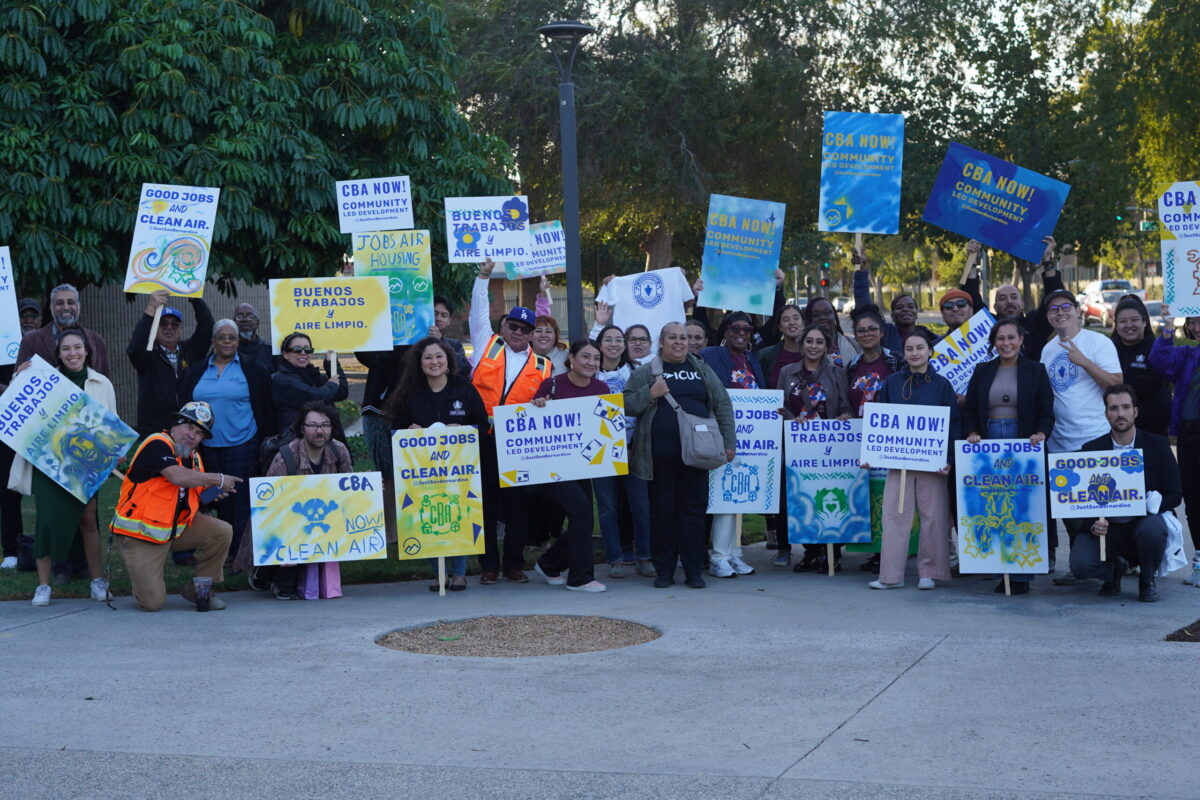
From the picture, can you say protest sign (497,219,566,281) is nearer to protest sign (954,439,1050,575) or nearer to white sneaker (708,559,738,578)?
white sneaker (708,559,738,578)

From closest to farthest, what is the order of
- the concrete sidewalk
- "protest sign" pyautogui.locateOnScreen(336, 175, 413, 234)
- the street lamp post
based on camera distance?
the concrete sidewalk → "protest sign" pyautogui.locateOnScreen(336, 175, 413, 234) → the street lamp post

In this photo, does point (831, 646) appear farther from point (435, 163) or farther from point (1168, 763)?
point (435, 163)

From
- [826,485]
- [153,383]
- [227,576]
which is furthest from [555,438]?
[153,383]

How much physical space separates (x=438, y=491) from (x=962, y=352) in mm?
3902

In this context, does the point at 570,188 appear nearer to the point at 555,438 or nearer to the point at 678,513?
the point at 555,438

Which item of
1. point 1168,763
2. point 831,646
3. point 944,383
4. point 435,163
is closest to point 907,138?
point 435,163

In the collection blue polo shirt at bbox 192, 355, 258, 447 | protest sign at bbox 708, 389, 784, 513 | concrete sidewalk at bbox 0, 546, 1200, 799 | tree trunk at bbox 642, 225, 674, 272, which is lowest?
concrete sidewalk at bbox 0, 546, 1200, 799

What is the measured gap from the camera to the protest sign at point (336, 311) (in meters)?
10.8

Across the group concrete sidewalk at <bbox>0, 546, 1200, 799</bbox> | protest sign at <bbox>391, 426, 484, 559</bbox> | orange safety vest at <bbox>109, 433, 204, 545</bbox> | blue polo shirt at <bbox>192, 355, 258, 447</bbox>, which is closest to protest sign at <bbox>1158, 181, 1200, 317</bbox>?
concrete sidewalk at <bbox>0, 546, 1200, 799</bbox>

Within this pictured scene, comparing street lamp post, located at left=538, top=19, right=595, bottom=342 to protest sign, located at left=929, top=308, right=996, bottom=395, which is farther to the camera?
street lamp post, located at left=538, top=19, right=595, bottom=342

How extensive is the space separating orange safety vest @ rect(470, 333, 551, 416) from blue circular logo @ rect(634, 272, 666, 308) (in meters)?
2.16

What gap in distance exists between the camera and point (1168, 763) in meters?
5.76

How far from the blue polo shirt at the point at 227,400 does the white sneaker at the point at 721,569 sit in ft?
11.2

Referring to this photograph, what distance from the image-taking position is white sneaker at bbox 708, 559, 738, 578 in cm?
1046
